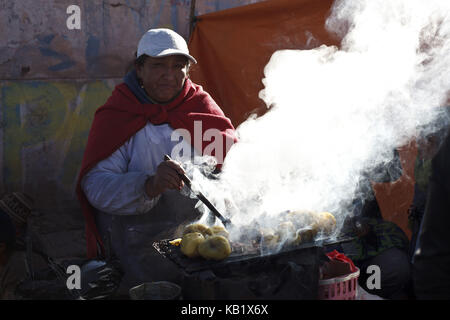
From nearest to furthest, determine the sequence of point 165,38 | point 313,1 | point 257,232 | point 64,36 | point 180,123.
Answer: point 257,232
point 165,38
point 180,123
point 313,1
point 64,36

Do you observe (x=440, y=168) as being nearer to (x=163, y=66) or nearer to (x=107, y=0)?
(x=163, y=66)

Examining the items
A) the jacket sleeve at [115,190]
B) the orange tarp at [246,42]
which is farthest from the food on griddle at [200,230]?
the orange tarp at [246,42]

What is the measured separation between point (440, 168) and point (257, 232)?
3.50 ft

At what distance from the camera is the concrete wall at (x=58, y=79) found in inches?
241

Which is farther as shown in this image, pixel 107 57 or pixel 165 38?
pixel 107 57

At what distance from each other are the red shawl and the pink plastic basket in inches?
67.8

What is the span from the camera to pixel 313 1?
4984 millimetres

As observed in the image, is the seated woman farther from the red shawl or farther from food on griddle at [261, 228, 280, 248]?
food on griddle at [261, 228, 280, 248]

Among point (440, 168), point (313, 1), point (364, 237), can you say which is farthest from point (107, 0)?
point (440, 168)

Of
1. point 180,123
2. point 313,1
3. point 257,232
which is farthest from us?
point 313,1

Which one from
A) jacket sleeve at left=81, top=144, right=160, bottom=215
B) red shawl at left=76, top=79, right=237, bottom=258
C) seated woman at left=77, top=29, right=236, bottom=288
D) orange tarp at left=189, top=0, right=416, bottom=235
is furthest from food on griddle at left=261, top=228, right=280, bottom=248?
orange tarp at left=189, top=0, right=416, bottom=235

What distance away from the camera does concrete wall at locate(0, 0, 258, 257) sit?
613cm

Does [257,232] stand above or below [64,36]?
below
